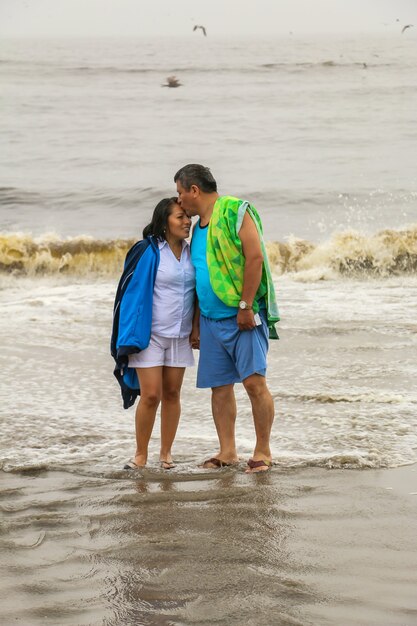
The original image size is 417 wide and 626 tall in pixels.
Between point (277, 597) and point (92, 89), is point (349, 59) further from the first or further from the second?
point (277, 597)

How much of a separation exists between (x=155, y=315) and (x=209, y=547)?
157cm

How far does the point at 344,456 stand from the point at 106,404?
2.19 meters

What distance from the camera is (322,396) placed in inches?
274

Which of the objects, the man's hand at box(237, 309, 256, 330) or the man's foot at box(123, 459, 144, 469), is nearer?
the man's hand at box(237, 309, 256, 330)

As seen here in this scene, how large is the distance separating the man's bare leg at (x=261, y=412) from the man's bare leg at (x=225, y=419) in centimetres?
16

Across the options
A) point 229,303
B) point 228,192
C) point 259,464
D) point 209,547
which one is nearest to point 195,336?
point 229,303

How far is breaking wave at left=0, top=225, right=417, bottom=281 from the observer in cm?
1460

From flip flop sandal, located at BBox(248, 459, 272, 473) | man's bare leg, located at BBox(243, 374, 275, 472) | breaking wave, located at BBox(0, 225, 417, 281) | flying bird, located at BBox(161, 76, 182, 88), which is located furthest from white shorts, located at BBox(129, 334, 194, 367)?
flying bird, located at BBox(161, 76, 182, 88)

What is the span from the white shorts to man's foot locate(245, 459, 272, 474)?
641 millimetres

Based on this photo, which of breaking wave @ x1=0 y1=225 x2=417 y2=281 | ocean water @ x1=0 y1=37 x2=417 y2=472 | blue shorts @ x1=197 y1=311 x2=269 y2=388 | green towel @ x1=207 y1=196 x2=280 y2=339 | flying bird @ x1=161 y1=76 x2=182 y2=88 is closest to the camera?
green towel @ x1=207 y1=196 x2=280 y2=339

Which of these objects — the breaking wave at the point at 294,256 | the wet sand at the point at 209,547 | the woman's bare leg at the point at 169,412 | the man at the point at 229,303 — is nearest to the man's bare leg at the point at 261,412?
the man at the point at 229,303

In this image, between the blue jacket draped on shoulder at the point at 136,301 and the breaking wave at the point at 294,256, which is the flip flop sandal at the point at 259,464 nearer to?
the blue jacket draped on shoulder at the point at 136,301

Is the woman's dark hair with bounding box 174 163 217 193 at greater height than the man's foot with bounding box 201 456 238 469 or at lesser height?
greater

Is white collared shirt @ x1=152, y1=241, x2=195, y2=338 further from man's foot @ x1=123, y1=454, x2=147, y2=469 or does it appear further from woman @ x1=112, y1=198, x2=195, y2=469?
man's foot @ x1=123, y1=454, x2=147, y2=469
